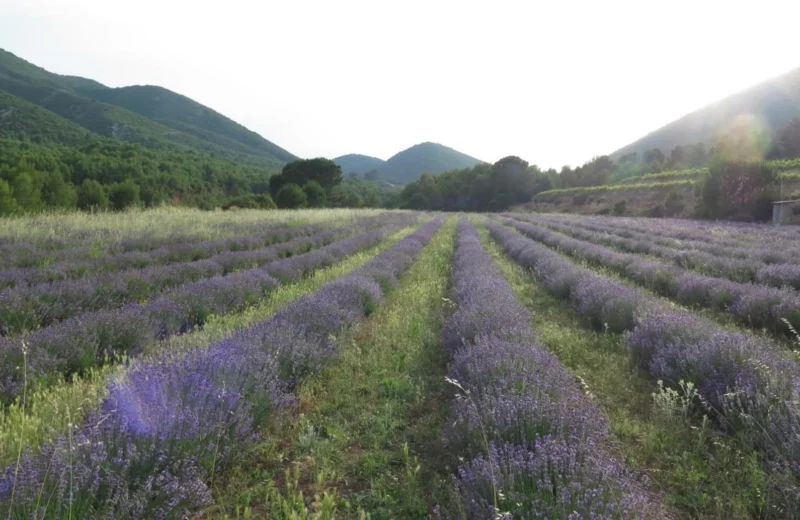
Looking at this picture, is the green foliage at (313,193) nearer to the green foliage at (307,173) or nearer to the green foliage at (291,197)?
the green foliage at (307,173)

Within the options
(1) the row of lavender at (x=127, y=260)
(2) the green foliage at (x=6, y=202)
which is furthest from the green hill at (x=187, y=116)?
(1) the row of lavender at (x=127, y=260)

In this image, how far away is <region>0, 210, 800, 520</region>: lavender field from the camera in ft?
5.79

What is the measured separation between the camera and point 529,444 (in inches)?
83.8

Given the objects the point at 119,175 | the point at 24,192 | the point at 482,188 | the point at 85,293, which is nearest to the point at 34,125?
the point at 119,175

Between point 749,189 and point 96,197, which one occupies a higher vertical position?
point 749,189

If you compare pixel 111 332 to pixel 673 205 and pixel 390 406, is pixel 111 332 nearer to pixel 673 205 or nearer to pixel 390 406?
pixel 390 406

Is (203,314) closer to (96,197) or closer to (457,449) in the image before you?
(457,449)

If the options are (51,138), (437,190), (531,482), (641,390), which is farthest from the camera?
(437,190)

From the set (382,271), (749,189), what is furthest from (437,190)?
(382,271)

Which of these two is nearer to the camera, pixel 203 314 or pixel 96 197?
pixel 203 314

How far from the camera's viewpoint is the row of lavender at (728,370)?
2.16 metres

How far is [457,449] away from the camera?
7.86 ft

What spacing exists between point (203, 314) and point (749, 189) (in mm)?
32547

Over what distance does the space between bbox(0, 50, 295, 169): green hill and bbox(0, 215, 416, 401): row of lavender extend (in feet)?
273
